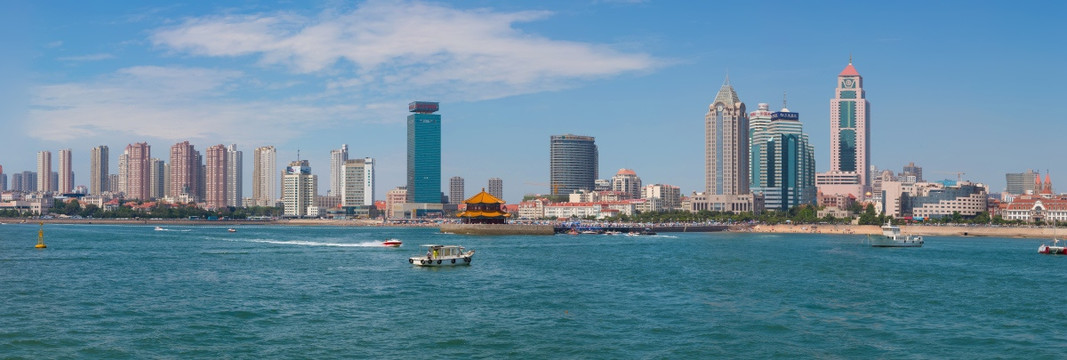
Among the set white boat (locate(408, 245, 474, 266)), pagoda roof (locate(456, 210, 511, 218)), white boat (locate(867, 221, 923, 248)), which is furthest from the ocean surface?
pagoda roof (locate(456, 210, 511, 218))

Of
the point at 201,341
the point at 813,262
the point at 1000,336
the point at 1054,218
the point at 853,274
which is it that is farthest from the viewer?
the point at 1054,218

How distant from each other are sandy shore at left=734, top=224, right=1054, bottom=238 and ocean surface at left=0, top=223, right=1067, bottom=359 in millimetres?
87402

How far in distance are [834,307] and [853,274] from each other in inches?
738

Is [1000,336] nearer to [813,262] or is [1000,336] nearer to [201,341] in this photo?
[201,341]

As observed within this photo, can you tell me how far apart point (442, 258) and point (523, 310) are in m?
23.8

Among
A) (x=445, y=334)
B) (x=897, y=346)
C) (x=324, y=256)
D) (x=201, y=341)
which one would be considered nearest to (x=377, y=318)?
(x=445, y=334)

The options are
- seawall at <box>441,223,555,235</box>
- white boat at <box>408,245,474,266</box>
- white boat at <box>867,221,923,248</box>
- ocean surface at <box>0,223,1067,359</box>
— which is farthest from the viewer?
seawall at <box>441,223,555,235</box>

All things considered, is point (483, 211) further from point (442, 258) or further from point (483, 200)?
point (442, 258)

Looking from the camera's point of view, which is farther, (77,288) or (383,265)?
(383,265)

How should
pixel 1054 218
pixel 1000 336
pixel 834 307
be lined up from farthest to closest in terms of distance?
pixel 1054 218, pixel 834 307, pixel 1000 336

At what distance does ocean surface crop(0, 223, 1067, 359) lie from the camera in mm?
29094

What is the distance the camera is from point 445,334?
31.5m

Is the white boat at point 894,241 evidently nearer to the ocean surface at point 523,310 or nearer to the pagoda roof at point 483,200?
the ocean surface at point 523,310

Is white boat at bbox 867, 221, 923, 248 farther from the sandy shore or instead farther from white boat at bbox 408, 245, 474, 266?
white boat at bbox 408, 245, 474, 266
